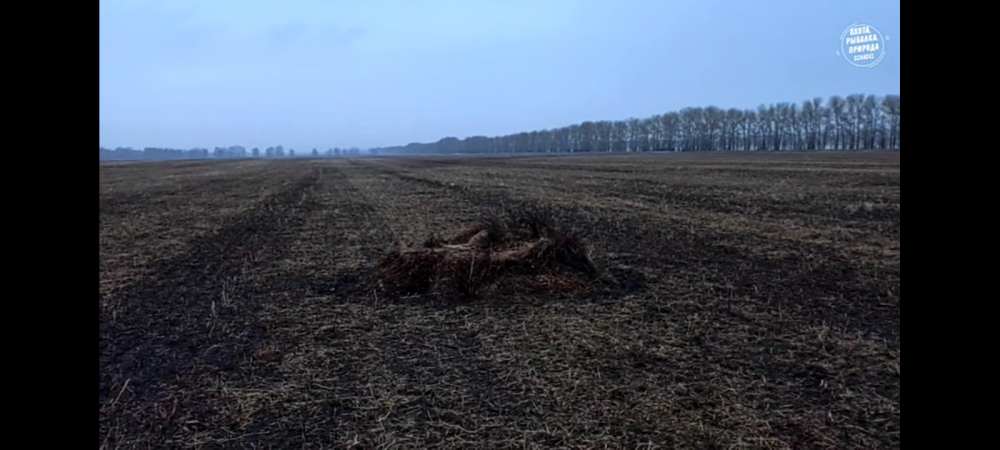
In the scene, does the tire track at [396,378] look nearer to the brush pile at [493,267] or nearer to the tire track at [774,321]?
the brush pile at [493,267]

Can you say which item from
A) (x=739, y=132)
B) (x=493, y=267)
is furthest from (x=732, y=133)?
(x=493, y=267)

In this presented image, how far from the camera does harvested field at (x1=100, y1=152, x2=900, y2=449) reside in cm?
367

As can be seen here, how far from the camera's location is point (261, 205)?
19500 millimetres

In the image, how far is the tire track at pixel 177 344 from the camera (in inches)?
151

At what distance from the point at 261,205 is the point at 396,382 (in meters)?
16.9

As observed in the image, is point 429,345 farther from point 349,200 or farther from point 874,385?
point 349,200

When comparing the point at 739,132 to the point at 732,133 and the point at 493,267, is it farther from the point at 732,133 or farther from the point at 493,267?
the point at 493,267

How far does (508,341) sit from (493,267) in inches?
77.7

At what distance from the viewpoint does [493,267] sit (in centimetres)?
720

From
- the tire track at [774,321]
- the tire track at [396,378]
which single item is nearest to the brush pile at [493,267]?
the tire track at [396,378]

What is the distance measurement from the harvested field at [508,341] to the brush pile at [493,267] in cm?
3

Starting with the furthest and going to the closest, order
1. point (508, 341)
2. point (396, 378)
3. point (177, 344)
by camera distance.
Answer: point (177, 344) → point (508, 341) → point (396, 378)

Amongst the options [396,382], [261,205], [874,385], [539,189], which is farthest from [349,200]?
[874,385]
